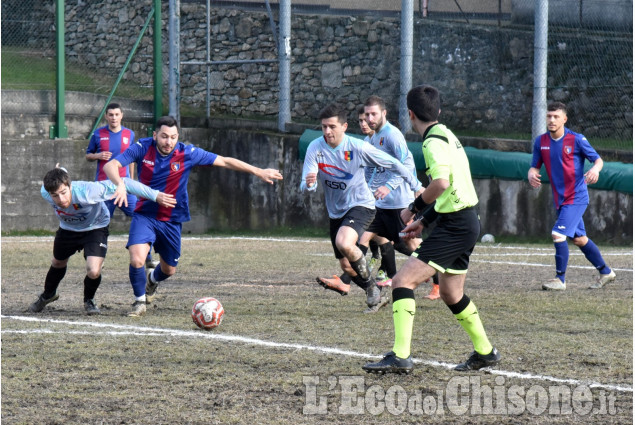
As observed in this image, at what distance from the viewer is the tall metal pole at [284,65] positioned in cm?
1744

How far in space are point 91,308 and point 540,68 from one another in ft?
30.1

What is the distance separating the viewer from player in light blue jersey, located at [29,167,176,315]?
8.06 metres

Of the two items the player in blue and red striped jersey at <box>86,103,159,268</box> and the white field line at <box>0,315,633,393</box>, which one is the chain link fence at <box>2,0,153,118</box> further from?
the white field line at <box>0,315,633,393</box>

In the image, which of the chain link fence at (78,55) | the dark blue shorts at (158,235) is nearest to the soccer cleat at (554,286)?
the dark blue shorts at (158,235)

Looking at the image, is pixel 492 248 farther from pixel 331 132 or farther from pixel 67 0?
pixel 67 0

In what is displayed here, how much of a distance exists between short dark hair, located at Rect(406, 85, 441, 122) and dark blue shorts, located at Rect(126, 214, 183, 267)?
332cm

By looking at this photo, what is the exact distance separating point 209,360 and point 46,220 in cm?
1161

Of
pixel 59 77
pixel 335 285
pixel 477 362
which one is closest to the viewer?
pixel 477 362

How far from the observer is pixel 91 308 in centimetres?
825

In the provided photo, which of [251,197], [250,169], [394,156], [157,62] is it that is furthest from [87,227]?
[157,62]

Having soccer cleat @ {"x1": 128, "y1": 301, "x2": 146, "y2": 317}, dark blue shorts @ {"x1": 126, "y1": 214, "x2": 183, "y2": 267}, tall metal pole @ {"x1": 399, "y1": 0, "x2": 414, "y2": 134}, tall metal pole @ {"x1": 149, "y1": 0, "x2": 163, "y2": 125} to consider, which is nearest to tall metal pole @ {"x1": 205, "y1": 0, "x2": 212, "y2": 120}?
tall metal pole @ {"x1": 149, "y1": 0, "x2": 163, "y2": 125}

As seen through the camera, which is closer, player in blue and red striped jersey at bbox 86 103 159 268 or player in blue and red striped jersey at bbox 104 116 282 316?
player in blue and red striped jersey at bbox 104 116 282 316

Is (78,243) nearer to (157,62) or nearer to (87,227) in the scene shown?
(87,227)

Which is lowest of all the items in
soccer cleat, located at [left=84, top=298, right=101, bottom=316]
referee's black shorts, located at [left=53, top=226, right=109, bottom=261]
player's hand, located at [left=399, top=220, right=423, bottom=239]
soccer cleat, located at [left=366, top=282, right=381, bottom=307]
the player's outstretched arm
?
soccer cleat, located at [left=84, top=298, right=101, bottom=316]
